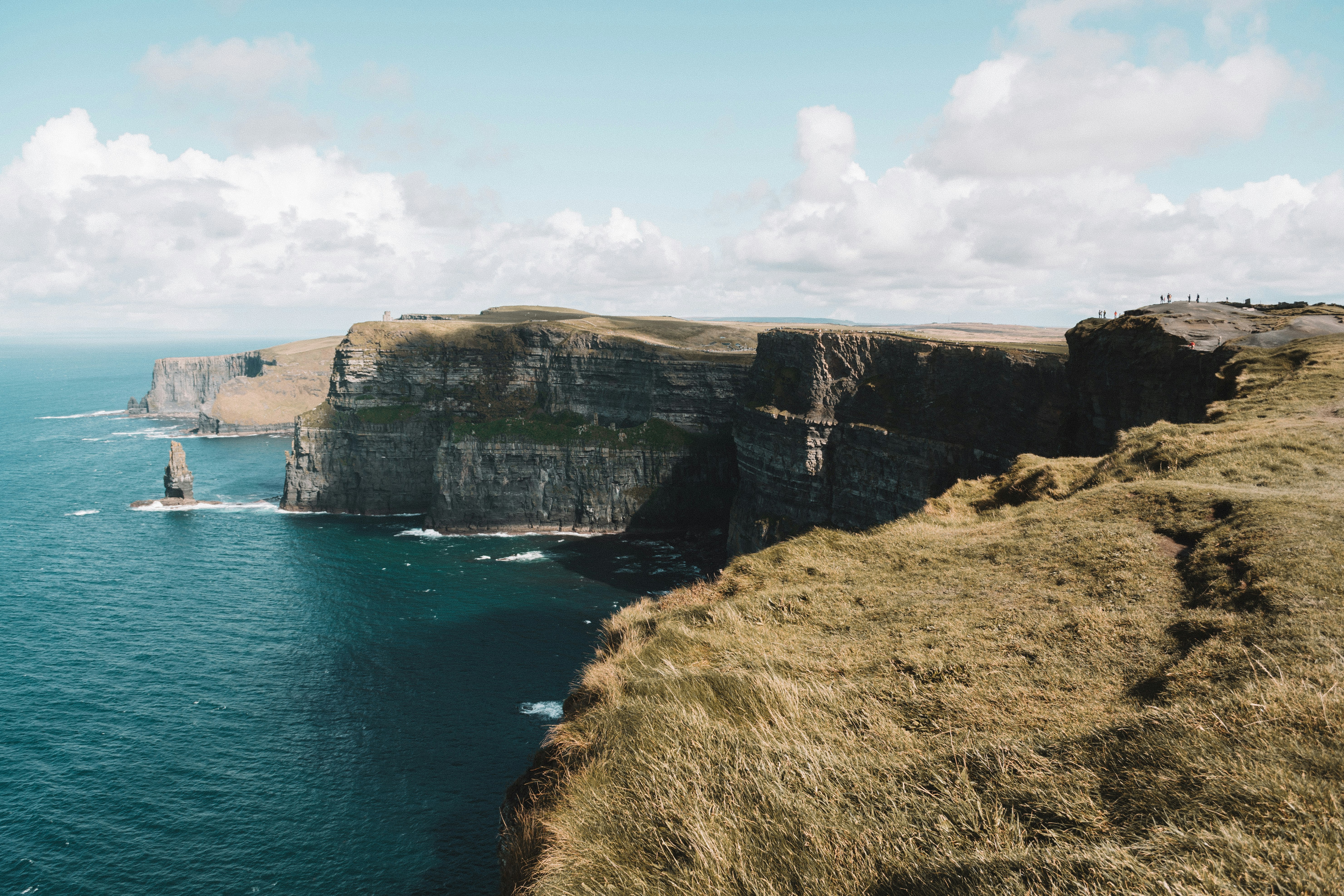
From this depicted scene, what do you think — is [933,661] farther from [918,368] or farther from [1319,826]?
[918,368]

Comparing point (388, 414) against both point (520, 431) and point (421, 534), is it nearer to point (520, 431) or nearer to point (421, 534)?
point (520, 431)

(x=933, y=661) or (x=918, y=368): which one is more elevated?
(x=918, y=368)

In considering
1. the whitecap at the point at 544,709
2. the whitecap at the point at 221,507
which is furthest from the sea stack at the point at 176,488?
the whitecap at the point at 544,709

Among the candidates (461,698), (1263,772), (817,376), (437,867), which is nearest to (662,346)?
(817,376)

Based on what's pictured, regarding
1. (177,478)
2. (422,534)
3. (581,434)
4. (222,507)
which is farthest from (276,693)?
(177,478)

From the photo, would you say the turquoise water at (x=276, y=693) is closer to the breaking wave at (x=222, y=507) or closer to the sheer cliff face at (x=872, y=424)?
the breaking wave at (x=222, y=507)

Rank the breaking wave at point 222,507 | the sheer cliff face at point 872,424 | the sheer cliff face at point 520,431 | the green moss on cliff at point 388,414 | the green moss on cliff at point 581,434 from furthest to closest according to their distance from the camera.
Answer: the green moss on cliff at point 388,414, the green moss on cliff at point 581,434, the breaking wave at point 222,507, the sheer cliff face at point 520,431, the sheer cliff face at point 872,424
